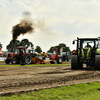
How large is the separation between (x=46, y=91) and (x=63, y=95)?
25.5 inches

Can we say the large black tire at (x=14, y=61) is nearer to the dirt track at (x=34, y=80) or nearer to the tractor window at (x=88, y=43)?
the tractor window at (x=88, y=43)

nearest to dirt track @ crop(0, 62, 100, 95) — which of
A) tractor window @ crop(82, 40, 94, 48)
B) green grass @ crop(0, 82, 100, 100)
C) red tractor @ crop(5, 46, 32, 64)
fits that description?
green grass @ crop(0, 82, 100, 100)

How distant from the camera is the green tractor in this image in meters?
13.1

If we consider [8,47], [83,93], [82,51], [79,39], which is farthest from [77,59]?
[8,47]

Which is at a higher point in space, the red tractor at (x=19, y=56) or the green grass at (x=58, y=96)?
the red tractor at (x=19, y=56)

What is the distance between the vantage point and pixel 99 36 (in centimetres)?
1413

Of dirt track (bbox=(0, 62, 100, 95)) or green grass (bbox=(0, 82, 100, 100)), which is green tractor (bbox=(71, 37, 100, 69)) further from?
green grass (bbox=(0, 82, 100, 100))

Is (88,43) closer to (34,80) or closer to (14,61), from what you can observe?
(34,80)

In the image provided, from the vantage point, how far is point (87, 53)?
13320 millimetres

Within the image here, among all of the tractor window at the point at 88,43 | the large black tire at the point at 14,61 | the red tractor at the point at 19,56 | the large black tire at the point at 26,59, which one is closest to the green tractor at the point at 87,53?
the tractor window at the point at 88,43

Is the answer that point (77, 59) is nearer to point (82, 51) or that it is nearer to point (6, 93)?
point (82, 51)

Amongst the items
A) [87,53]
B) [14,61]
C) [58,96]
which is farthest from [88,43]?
[14,61]

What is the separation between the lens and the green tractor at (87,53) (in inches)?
516

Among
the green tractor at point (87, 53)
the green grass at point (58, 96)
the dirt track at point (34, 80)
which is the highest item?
the green tractor at point (87, 53)
